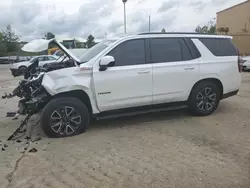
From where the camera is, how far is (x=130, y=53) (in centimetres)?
600

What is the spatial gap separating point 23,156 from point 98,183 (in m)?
1.58

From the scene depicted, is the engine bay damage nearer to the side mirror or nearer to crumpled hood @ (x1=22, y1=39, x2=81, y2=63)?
crumpled hood @ (x1=22, y1=39, x2=81, y2=63)

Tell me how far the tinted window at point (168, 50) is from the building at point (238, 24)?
2411 centimetres

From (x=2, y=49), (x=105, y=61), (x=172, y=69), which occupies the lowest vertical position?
(x=172, y=69)

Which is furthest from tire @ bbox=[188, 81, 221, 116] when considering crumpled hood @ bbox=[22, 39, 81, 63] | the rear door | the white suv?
crumpled hood @ bbox=[22, 39, 81, 63]

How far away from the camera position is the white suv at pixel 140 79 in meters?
5.52

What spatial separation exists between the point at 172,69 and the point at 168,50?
Result: 1.41 feet

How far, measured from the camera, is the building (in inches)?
1151

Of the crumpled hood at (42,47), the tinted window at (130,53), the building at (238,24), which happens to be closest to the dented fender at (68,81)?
the crumpled hood at (42,47)

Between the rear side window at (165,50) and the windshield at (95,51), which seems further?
the rear side window at (165,50)

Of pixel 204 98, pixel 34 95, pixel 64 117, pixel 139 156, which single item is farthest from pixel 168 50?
pixel 34 95

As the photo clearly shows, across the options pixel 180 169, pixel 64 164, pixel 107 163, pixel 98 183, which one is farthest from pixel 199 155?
pixel 64 164

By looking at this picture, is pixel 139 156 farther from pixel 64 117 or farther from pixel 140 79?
pixel 140 79

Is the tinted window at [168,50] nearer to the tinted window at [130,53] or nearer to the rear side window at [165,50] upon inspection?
the rear side window at [165,50]
